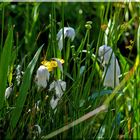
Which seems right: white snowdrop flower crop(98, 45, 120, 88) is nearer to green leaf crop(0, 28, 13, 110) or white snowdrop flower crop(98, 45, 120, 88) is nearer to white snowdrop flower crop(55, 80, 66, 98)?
white snowdrop flower crop(55, 80, 66, 98)

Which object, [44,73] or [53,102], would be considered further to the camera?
[53,102]

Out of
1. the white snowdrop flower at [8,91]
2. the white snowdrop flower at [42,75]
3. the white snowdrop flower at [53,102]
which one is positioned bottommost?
the white snowdrop flower at [53,102]

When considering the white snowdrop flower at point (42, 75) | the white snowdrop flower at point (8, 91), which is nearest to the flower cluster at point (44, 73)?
the white snowdrop flower at point (42, 75)

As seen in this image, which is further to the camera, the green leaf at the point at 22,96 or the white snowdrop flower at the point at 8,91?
the white snowdrop flower at the point at 8,91

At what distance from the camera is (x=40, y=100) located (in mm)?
1380

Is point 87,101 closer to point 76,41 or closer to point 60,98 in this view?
point 60,98

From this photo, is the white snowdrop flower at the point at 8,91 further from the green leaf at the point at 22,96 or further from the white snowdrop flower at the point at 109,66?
the white snowdrop flower at the point at 109,66

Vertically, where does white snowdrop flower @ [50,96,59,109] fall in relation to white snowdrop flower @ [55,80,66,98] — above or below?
below

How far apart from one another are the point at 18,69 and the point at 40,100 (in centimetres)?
13

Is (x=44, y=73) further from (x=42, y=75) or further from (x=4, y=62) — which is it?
(x=4, y=62)

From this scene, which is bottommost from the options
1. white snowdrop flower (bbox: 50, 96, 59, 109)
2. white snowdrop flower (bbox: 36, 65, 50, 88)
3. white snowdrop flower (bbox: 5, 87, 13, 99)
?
white snowdrop flower (bbox: 50, 96, 59, 109)

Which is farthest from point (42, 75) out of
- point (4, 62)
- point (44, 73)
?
point (4, 62)

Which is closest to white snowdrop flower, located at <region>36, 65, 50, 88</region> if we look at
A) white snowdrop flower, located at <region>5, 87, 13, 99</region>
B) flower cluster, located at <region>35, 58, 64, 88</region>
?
flower cluster, located at <region>35, 58, 64, 88</region>

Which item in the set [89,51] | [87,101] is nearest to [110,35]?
[89,51]
